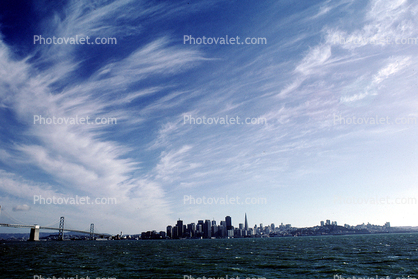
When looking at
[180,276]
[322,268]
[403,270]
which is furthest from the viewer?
[322,268]

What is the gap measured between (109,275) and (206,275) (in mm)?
16229

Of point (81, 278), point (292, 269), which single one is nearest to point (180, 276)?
point (81, 278)

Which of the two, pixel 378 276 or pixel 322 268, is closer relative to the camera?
pixel 378 276

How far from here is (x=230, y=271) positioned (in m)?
44.3

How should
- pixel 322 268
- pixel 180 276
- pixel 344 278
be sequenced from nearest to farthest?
1. pixel 344 278
2. pixel 180 276
3. pixel 322 268

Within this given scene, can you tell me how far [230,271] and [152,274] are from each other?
13.4m

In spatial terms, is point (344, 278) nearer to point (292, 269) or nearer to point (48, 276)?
point (292, 269)

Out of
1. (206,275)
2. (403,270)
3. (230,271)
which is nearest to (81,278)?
(206,275)

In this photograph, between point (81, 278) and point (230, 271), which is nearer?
point (81, 278)

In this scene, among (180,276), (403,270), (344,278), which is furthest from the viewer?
(403,270)

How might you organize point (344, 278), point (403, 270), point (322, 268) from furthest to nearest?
point (322, 268)
point (403, 270)
point (344, 278)

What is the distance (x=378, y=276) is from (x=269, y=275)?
16433 millimetres

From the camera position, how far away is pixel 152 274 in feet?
138

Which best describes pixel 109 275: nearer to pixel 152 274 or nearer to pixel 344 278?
pixel 152 274
